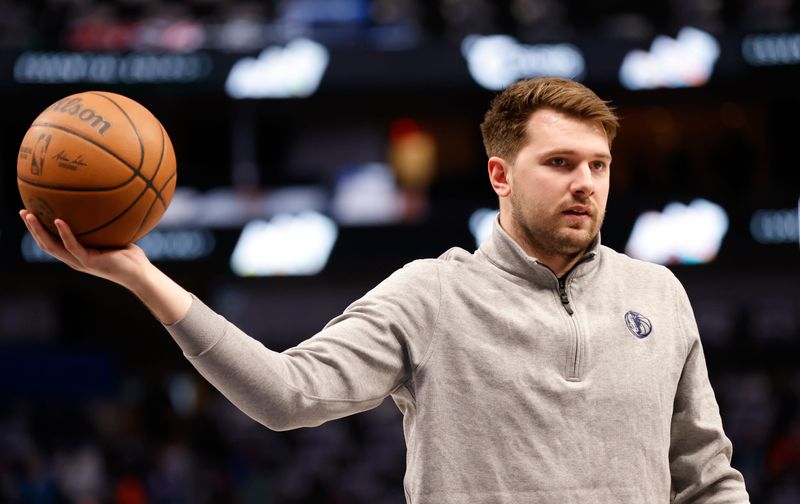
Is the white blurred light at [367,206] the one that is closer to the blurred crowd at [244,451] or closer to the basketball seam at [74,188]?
the blurred crowd at [244,451]

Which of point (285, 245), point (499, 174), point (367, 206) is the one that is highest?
point (499, 174)

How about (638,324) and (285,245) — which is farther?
(285,245)

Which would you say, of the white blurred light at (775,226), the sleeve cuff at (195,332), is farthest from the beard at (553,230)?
the white blurred light at (775,226)

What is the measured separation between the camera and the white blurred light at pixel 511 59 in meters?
8.61

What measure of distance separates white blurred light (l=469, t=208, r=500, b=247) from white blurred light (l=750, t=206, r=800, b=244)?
6.67 ft

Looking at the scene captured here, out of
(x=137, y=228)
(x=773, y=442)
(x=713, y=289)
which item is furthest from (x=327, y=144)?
(x=137, y=228)

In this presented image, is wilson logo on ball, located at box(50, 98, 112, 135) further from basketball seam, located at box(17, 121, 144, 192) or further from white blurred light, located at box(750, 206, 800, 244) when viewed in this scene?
white blurred light, located at box(750, 206, 800, 244)

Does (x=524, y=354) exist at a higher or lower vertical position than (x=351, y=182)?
higher

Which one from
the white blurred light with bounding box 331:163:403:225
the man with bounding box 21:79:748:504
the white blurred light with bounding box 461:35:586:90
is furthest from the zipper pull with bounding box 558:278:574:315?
the white blurred light with bounding box 331:163:403:225

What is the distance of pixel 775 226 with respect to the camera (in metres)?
8.66

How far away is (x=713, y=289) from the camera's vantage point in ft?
38.0

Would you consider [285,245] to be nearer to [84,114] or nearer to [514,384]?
[84,114]

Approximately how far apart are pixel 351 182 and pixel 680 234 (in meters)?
3.64

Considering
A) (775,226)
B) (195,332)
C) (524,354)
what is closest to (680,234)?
(775,226)
